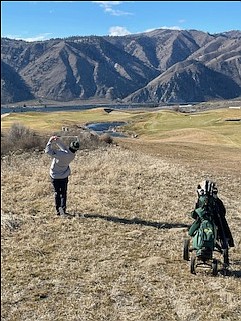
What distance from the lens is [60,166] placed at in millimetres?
11875

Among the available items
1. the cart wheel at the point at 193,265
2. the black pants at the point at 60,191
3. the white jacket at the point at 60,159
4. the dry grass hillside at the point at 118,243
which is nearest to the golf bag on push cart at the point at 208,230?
the cart wheel at the point at 193,265

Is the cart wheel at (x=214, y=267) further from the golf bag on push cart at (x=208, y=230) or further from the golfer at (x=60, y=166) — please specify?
the golfer at (x=60, y=166)

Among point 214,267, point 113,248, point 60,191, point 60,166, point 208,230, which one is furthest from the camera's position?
point 60,191

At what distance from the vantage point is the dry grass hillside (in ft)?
23.0

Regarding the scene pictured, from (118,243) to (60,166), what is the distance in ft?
9.26

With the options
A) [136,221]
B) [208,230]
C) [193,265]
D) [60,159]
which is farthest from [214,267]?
[60,159]

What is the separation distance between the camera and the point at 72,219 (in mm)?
11695

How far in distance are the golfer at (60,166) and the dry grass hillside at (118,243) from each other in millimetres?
413

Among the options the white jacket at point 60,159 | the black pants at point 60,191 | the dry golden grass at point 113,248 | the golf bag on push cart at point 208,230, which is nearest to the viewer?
the dry golden grass at point 113,248

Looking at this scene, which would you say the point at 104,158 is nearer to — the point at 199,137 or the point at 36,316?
the point at 199,137

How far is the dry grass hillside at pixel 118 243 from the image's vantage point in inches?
276

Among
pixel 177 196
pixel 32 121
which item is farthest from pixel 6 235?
pixel 32 121

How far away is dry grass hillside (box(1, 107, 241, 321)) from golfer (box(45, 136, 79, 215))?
413mm

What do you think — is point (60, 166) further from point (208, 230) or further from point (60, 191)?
point (208, 230)
